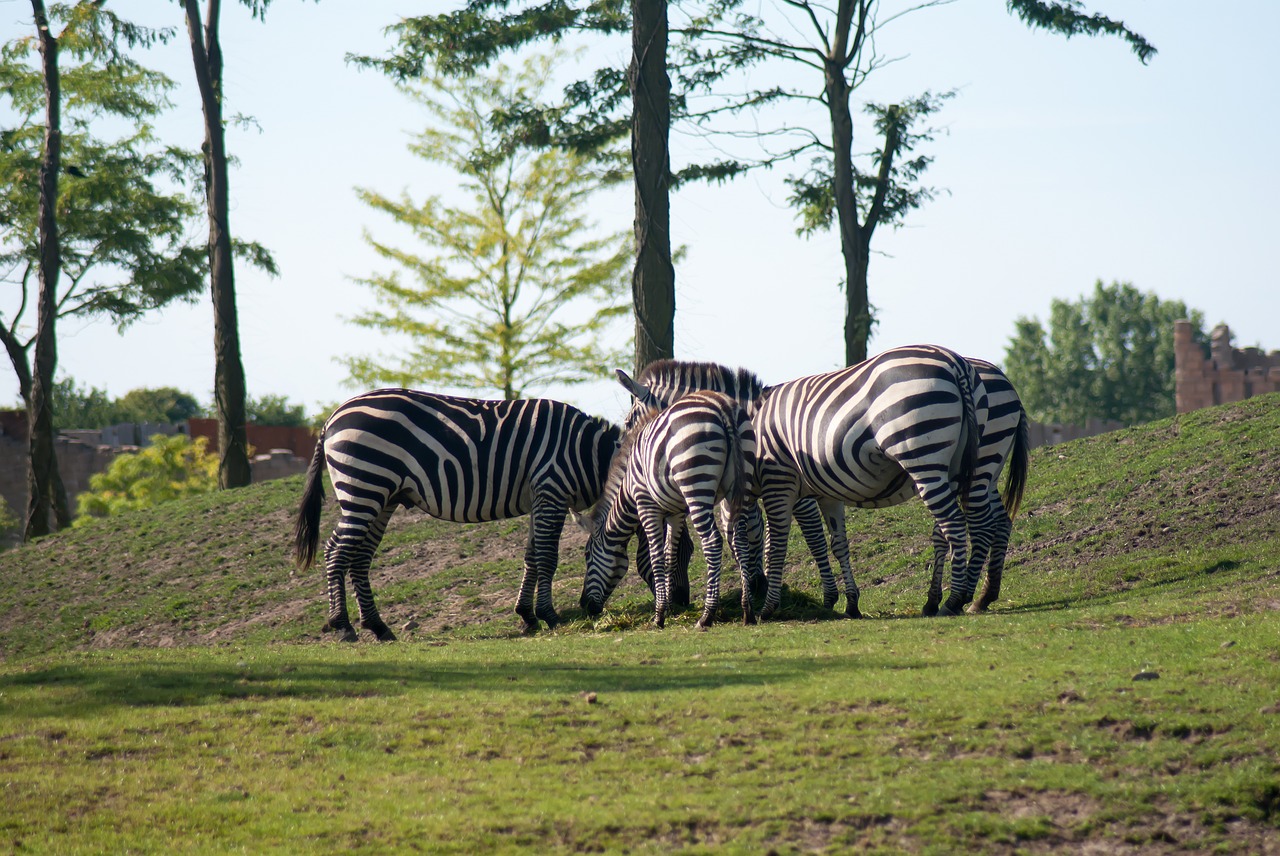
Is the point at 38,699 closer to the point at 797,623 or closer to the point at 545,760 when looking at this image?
the point at 545,760

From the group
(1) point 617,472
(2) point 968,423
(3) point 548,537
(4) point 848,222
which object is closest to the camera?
(2) point 968,423

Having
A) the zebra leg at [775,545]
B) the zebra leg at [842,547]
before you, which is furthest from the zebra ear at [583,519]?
the zebra leg at [842,547]

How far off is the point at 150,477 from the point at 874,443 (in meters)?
33.1

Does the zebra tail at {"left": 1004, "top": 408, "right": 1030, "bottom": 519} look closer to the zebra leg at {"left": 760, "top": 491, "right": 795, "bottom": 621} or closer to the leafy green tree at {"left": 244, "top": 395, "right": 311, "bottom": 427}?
the zebra leg at {"left": 760, "top": 491, "right": 795, "bottom": 621}

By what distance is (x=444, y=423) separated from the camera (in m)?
13.3

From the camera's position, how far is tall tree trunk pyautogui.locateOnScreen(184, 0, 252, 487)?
25844 millimetres

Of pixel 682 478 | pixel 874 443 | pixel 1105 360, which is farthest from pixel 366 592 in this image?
pixel 1105 360

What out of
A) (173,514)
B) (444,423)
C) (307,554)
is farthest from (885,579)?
(173,514)

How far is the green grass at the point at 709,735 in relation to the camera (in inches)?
234

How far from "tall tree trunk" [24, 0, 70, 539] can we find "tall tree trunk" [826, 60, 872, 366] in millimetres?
17153

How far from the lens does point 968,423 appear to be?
1148cm

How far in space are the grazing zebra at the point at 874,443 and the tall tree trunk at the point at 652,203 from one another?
364 cm

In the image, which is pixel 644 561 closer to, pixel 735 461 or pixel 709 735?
pixel 735 461

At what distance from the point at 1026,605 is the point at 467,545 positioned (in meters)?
8.94
